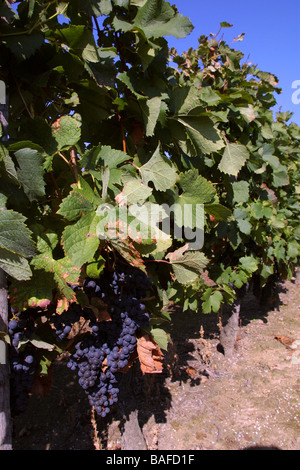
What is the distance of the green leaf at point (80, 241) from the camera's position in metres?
0.96

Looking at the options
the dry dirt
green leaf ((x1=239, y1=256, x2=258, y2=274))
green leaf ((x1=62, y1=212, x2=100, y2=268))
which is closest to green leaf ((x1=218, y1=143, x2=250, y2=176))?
green leaf ((x1=62, y1=212, x2=100, y2=268))

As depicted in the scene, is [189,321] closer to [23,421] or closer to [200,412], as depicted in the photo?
[200,412]

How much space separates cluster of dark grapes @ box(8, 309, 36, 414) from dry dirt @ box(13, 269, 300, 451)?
1.70 m

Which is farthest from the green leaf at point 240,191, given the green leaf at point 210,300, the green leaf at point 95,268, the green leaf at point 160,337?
the green leaf at point 95,268

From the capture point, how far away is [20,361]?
1151mm

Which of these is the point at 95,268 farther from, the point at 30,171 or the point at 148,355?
the point at 148,355

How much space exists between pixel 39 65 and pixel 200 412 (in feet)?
11.5

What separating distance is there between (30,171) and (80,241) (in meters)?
0.26

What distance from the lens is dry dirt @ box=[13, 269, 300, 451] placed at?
314cm

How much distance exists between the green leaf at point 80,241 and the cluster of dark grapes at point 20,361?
13.7 inches

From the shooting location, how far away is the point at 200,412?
350 cm

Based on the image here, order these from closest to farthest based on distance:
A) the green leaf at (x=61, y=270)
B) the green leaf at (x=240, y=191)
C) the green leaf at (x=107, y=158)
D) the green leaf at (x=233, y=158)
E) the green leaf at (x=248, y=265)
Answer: the green leaf at (x=61, y=270) → the green leaf at (x=107, y=158) → the green leaf at (x=233, y=158) → the green leaf at (x=240, y=191) → the green leaf at (x=248, y=265)

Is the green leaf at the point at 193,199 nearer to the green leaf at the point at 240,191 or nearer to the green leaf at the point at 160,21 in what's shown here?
the green leaf at the point at 160,21
